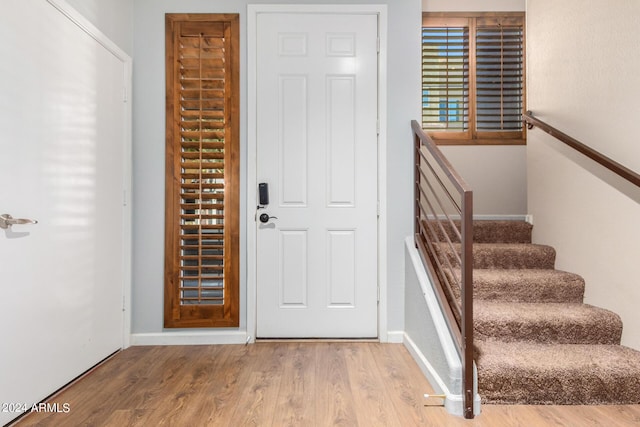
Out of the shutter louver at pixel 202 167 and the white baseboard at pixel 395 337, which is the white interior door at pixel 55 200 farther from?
the white baseboard at pixel 395 337

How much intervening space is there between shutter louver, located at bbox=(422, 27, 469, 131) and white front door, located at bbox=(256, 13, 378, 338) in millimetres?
1400

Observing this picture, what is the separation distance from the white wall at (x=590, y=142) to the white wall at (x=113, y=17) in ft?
10.7

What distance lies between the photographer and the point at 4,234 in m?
1.68

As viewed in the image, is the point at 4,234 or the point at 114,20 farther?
the point at 114,20

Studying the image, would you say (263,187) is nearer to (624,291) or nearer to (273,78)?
(273,78)

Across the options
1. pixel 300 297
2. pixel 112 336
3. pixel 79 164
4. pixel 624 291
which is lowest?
pixel 112 336

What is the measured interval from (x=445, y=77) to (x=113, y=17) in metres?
3.13

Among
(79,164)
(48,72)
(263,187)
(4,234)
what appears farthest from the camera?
(263,187)

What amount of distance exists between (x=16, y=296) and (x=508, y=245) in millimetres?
3135

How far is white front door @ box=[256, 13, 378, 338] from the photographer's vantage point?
2.86 m

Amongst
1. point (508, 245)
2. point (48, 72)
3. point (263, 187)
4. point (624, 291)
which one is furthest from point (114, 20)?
point (624, 291)

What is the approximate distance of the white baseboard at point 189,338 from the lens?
2799mm

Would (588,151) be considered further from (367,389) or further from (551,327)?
(367,389)

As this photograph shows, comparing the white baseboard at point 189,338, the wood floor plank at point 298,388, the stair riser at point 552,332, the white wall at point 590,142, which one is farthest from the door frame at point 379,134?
the white wall at point 590,142
